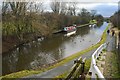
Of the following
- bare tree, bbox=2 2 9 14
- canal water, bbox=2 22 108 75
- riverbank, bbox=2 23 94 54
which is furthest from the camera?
bare tree, bbox=2 2 9 14

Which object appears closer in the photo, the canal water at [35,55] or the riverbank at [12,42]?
the canal water at [35,55]

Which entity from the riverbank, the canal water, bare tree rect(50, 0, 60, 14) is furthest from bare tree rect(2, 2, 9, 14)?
bare tree rect(50, 0, 60, 14)

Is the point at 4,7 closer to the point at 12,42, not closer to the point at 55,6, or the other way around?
the point at 12,42

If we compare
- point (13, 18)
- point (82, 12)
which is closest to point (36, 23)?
point (13, 18)

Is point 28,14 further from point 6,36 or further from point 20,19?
point 6,36

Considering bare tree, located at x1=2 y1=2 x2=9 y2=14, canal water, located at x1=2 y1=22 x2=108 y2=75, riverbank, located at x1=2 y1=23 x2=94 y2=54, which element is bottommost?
canal water, located at x1=2 y1=22 x2=108 y2=75

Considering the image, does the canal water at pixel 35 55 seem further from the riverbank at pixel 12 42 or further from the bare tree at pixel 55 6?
the bare tree at pixel 55 6

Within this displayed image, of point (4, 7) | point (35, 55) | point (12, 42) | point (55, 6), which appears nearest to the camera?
point (35, 55)

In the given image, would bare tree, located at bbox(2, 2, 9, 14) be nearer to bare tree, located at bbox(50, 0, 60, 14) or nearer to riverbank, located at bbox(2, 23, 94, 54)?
riverbank, located at bbox(2, 23, 94, 54)

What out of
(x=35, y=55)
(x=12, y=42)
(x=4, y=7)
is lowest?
(x=35, y=55)

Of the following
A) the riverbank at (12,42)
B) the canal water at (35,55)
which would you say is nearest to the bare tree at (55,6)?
the riverbank at (12,42)

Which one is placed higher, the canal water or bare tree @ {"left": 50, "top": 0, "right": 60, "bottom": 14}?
bare tree @ {"left": 50, "top": 0, "right": 60, "bottom": 14}

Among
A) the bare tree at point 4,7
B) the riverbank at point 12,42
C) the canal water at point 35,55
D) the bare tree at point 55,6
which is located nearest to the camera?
the canal water at point 35,55

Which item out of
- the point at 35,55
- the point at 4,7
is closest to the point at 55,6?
the point at 4,7
